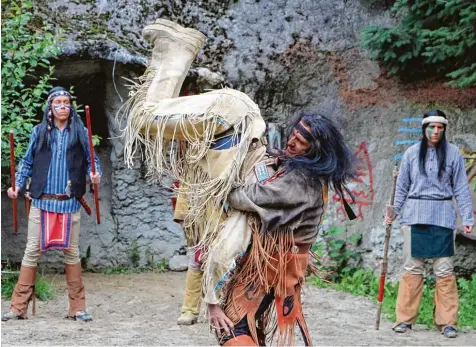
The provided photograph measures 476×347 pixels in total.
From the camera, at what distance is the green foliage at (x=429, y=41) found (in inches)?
292

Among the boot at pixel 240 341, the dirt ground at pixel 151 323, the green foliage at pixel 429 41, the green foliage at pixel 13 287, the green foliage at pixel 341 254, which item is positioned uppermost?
the green foliage at pixel 429 41

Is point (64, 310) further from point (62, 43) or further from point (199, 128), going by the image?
point (199, 128)

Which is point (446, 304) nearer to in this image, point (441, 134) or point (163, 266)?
point (441, 134)

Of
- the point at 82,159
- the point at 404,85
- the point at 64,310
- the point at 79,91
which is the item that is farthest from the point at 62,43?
the point at 404,85

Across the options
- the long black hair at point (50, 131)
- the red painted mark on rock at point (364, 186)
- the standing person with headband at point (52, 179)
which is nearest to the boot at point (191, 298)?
the standing person with headband at point (52, 179)

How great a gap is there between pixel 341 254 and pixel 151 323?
2.59 m

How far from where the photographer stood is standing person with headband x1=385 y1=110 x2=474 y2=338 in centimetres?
656

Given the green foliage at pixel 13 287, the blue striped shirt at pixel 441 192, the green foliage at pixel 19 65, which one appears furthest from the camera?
the green foliage at pixel 13 287

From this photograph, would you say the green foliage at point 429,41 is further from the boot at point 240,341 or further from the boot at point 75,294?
the boot at point 240,341

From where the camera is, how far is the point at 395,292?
7.81m

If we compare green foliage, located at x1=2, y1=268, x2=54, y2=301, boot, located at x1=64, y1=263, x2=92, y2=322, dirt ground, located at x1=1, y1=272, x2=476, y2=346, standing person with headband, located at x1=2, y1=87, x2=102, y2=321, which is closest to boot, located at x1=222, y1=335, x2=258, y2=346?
dirt ground, located at x1=1, y1=272, x2=476, y2=346

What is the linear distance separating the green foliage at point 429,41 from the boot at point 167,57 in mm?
4246

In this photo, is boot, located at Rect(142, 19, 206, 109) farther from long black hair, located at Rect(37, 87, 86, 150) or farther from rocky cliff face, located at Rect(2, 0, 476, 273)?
rocky cliff face, located at Rect(2, 0, 476, 273)

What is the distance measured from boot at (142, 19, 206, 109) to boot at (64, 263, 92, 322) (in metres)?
3.25
